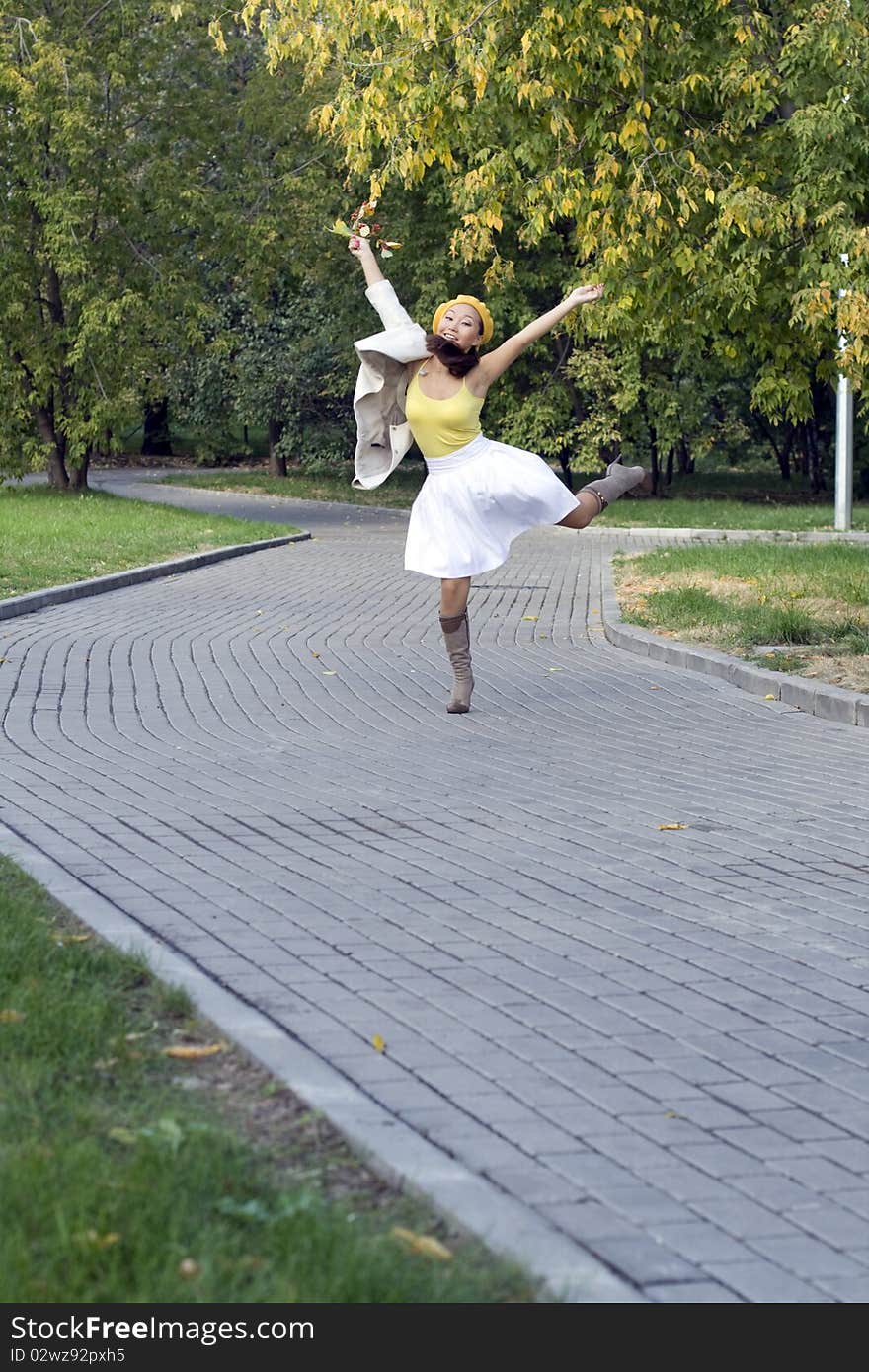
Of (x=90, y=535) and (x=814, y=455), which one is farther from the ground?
(x=814, y=455)

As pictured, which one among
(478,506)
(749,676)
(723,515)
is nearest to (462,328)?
(478,506)

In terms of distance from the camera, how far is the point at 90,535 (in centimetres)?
2180

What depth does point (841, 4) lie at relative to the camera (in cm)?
1233

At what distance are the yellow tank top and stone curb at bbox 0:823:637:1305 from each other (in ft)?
17.3

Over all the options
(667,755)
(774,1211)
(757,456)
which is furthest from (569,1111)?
(757,456)

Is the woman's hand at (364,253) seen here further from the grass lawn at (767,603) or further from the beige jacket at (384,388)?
the grass lawn at (767,603)

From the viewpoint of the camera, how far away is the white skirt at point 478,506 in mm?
10336

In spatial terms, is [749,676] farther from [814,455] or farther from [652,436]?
[814,455]

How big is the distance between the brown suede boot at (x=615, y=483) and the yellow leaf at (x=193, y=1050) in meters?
6.52

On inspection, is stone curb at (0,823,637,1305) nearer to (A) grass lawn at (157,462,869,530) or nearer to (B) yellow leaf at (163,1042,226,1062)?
(B) yellow leaf at (163,1042,226,1062)

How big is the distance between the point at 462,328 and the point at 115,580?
25.7 ft

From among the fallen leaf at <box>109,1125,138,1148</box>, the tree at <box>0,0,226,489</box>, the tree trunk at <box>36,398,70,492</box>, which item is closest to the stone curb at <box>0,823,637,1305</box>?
the fallen leaf at <box>109,1125,138,1148</box>

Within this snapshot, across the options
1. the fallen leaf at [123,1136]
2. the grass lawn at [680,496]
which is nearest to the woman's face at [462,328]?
the fallen leaf at [123,1136]

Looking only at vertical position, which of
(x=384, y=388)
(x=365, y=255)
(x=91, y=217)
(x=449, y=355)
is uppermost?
(x=91, y=217)
